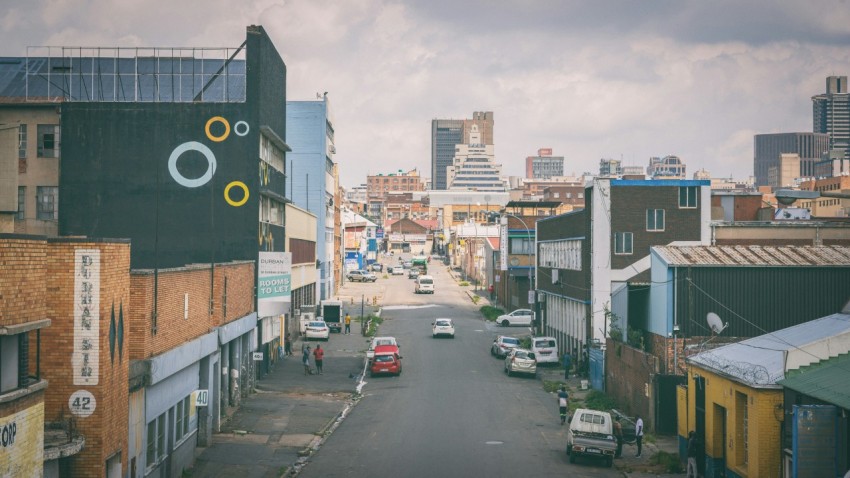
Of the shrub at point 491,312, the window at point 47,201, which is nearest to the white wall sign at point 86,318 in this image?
the window at point 47,201

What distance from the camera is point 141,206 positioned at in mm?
47031

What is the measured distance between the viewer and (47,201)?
4725cm

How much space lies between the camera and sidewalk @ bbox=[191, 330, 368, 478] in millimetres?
29703

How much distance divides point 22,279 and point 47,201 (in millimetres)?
33621

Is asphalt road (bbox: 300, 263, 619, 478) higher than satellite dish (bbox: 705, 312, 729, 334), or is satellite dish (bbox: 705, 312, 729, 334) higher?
satellite dish (bbox: 705, 312, 729, 334)

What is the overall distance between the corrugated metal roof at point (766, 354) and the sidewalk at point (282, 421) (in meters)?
13.8

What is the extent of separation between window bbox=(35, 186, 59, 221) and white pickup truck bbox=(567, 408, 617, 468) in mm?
30132

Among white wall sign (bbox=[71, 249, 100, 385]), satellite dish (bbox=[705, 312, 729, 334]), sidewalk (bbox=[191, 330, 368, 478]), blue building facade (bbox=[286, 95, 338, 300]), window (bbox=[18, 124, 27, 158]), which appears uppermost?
blue building facade (bbox=[286, 95, 338, 300])

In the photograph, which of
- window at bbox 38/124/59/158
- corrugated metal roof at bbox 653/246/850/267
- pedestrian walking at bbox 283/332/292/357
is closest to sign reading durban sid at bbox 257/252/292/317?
pedestrian walking at bbox 283/332/292/357

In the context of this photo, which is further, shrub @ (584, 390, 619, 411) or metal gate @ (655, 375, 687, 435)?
Result: shrub @ (584, 390, 619, 411)

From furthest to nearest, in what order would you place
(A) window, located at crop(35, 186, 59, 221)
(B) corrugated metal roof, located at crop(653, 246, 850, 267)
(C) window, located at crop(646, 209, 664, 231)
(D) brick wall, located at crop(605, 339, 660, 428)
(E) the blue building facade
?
(E) the blue building facade, (C) window, located at crop(646, 209, 664, 231), (A) window, located at crop(35, 186, 59, 221), (D) brick wall, located at crop(605, 339, 660, 428), (B) corrugated metal roof, located at crop(653, 246, 850, 267)

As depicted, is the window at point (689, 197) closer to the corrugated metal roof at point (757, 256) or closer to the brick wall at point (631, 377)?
the brick wall at point (631, 377)

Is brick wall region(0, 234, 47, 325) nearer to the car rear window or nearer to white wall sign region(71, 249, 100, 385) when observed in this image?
white wall sign region(71, 249, 100, 385)

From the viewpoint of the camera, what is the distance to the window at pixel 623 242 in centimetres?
5028
